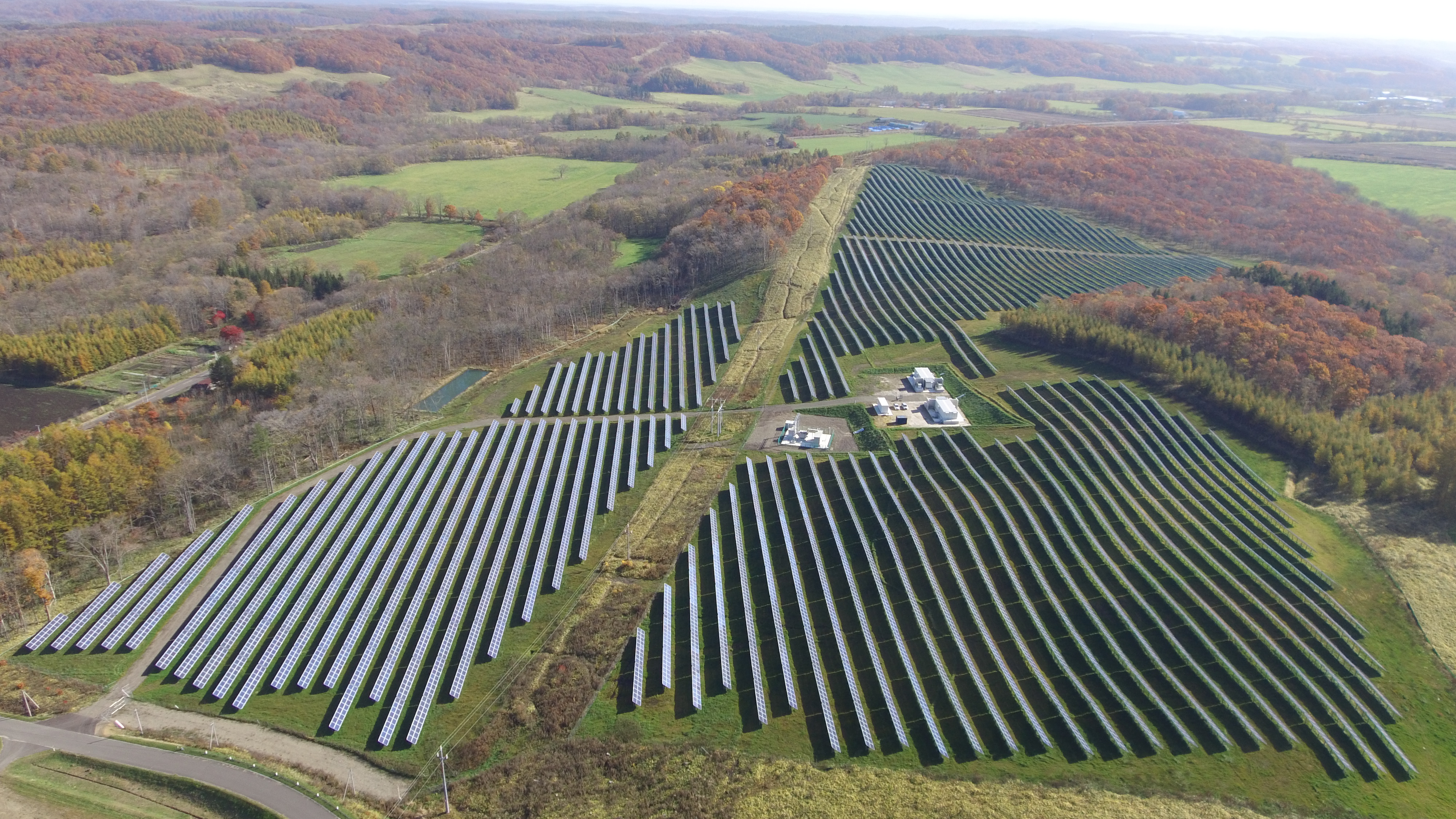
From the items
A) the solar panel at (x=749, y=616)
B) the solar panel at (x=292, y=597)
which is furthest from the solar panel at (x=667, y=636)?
the solar panel at (x=292, y=597)

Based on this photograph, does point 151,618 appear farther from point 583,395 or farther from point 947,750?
point 947,750

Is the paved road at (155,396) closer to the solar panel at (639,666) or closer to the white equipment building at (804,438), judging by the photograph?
the solar panel at (639,666)

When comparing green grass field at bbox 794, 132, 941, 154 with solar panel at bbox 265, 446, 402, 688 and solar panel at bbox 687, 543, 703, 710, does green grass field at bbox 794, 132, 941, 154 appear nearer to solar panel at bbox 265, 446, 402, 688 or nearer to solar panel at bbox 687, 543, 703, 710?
solar panel at bbox 265, 446, 402, 688

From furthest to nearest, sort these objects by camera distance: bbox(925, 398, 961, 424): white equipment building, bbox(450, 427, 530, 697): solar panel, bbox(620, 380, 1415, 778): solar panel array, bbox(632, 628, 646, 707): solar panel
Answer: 1. bbox(925, 398, 961, 424): white equipment building
2. bbox(450, 427, 530, 697): solar panel
3. bbox(632, 628, 646, 707): solar panel
4. bbox(620, 380, 1415, 778): solar panel array

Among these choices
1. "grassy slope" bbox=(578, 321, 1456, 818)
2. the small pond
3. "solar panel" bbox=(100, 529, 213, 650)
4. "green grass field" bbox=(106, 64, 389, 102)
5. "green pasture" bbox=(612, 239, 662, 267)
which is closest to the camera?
"grassy slope" bbox=(578, 321, 1456, 818)

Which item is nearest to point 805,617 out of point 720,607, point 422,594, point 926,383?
point 720,607

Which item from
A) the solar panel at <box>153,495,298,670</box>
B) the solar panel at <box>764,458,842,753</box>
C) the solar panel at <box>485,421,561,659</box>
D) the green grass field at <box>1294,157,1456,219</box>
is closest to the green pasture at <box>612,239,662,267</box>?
the solar panel at <box>485,421,561,659</box>

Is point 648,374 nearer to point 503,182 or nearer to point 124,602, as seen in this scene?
point 124,602
